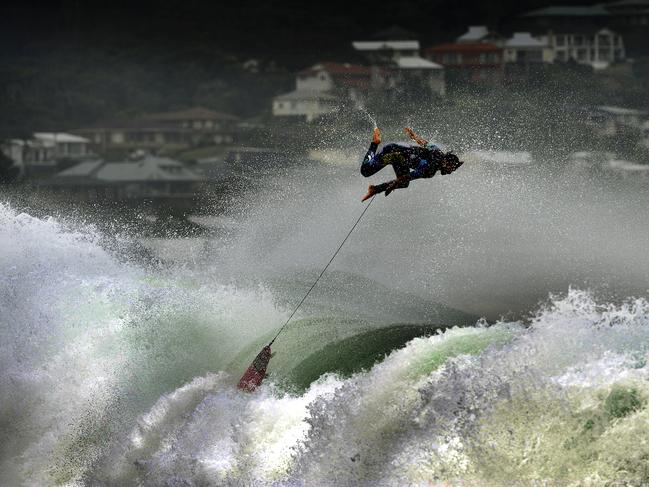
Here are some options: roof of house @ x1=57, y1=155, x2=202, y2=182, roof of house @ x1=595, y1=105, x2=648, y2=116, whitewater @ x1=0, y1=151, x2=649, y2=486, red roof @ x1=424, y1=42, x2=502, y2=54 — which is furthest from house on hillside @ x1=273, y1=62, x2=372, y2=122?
whitewater @ x1=0, y1=151, x2=649, y2=486

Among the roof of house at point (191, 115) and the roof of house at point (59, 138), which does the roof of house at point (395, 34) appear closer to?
the roof of house at point (191, 115)

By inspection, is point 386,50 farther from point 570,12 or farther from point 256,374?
point 256,374

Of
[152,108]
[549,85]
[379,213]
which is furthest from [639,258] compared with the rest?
[152,108]

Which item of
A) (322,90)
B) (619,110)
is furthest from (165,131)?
(619,110)

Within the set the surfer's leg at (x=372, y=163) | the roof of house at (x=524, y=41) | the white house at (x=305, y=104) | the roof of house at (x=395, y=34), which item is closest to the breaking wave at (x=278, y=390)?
the surfer's leg at (x=372, y=163)

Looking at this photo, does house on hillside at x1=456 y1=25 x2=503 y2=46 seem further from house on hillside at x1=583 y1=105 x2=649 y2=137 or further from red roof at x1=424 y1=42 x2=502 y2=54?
house on hillside at x1=583 y1=105 x2=649 y2=137

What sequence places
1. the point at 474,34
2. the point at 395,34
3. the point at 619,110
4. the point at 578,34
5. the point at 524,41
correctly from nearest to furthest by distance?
the point at 619,110
the point at 524,41
the point at 578,34
the point at 474,34
the point at 395,34
